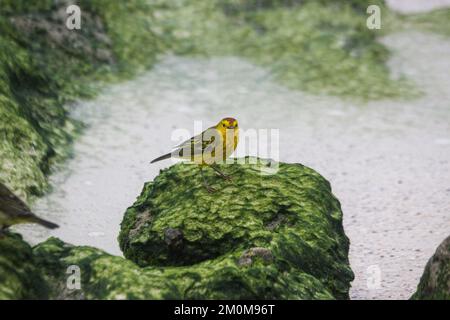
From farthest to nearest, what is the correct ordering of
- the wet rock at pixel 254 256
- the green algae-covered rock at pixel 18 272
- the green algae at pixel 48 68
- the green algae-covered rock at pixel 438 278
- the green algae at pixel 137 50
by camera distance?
the green algae at pixel 137 50 < the green algae at pixel 48 68 < the green algae-covered rock at pixel 438 278 < the wet rock at pixel 254 256 < the green algae-covered rock at pixel 18 272

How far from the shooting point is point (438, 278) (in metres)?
5.96

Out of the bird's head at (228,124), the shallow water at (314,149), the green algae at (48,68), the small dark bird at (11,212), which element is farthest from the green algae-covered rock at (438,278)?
the green algae at (48,68)

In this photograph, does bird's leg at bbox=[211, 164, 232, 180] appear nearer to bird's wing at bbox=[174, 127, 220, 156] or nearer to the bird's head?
bird's wing at bbox=[174, 127, 220, 156]

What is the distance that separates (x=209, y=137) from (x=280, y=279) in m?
1.91

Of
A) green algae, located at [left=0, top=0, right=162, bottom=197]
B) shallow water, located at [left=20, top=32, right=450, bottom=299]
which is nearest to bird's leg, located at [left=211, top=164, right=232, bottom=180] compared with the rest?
shallow water, located at [left=20, top=32, right=450, bottom=299]

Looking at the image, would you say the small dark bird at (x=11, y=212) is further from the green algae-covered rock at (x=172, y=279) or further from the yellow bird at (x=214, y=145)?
the yellow bird at (x=214, y=145)

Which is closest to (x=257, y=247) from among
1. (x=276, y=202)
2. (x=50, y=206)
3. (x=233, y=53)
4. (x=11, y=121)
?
(x=276, y=202)

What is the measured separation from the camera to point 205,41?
15.4 metres

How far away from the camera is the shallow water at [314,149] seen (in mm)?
8367

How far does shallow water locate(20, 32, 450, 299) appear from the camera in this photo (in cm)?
837

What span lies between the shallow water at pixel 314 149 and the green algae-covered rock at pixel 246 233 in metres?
0.91

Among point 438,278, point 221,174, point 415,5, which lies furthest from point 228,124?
point 415,5

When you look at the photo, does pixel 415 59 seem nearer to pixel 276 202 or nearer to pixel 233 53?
pixel 233 53

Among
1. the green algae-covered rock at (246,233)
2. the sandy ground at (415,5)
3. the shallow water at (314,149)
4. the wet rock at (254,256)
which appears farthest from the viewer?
the sandy ground at (415,5)
